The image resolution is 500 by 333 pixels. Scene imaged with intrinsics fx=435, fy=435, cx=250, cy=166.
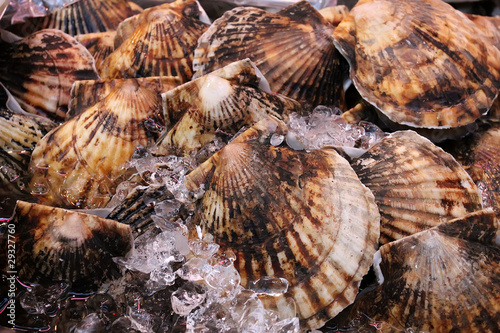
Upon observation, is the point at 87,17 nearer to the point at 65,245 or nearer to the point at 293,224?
the point at 65,245

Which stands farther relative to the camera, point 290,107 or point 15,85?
point 15,85

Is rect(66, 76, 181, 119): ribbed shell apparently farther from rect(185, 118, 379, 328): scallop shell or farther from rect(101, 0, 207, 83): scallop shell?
rect(185, 118, 379, 328): scallop shell

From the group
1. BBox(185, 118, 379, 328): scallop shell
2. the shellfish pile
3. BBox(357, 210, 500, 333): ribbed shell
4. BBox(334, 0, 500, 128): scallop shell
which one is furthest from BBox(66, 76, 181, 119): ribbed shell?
BBox(357, 210, 500, 333): ribbed shell

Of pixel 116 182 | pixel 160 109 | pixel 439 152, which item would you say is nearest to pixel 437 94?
pixel 439 152

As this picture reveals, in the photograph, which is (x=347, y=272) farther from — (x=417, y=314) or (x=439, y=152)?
(x=439, y=152)

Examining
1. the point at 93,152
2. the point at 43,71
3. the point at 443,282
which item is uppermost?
the point at 43,71

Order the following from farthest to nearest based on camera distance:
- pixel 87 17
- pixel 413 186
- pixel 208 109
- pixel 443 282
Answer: pixel 87 17
pixel 208 109
pixel 413 186
pixel 443 282

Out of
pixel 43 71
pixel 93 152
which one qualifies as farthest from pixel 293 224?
pixel 43 71
